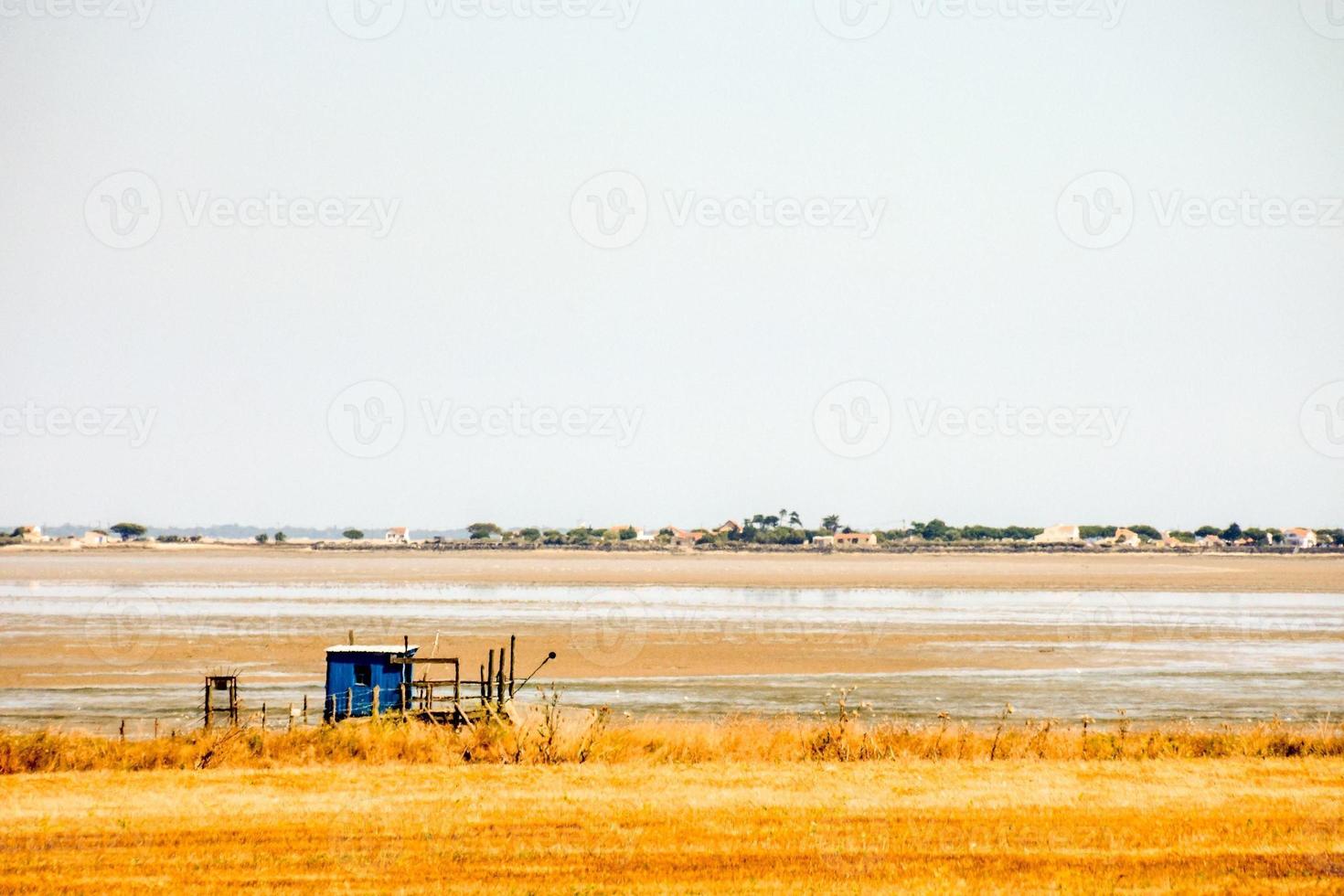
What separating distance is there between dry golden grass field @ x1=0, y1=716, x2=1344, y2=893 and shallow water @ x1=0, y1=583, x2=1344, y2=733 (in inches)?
330

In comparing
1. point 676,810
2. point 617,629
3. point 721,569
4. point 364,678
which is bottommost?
point 676,810

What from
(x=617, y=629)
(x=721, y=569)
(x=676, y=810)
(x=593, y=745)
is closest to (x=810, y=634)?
(x=617, y=629)

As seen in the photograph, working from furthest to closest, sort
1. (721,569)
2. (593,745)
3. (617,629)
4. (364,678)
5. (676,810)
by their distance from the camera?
1. (721,569)
2. (617,629)
3. (364,678)
4. (593,745)
5. (676,810)

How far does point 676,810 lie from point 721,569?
4416 inches

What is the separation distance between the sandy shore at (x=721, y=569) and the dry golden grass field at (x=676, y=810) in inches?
2818

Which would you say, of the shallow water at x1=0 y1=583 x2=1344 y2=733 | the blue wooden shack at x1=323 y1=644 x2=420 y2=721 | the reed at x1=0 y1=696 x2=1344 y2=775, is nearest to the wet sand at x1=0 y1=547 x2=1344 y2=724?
the shallow water at x1=0 y1=583 x2=1344 y2=733

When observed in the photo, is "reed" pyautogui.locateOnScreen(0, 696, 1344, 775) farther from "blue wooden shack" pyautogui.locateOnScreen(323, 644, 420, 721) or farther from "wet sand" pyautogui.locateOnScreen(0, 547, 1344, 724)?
"wet sand" pyautogui.locateOnScreen(0, 547, 1344, 724)

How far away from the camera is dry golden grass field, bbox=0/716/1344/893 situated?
1573 centimetres

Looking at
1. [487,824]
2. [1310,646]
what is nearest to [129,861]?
[487,824]

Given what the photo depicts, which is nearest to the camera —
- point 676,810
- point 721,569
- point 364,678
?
point 676,810

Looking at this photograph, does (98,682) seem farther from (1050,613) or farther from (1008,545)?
(1008,545)

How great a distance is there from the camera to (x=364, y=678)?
90.3 feet

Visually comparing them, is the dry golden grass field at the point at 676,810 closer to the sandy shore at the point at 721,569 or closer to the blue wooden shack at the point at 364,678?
the blue wooden shack at the point at 364,678

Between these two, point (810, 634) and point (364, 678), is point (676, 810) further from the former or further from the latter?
point (810, 634)
